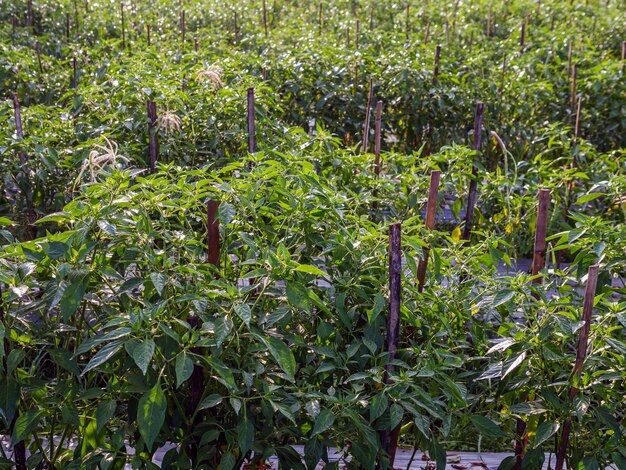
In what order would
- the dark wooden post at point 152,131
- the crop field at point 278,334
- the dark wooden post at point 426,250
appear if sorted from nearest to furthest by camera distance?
1. the crop field at point 278,334
2. the dark wooden post at point 426,250
3. the dark wooden post at point 152,131

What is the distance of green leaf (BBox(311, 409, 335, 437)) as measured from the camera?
2090mm

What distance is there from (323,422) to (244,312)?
338 mm

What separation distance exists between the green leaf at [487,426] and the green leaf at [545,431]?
0.36 feet

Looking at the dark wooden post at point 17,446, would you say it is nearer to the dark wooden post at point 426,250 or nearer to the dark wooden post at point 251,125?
the dark wooden post at point 426,250

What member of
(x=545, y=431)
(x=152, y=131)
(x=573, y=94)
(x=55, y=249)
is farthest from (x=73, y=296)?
(x=573, y=94)

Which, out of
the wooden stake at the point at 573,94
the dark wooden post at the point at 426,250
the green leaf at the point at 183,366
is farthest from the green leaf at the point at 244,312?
the wooden stake at the point at 573,94

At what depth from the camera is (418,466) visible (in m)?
2.90

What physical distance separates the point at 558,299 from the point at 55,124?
2628mm

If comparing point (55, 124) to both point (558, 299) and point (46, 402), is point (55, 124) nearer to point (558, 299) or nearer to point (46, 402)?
point (46, 402)

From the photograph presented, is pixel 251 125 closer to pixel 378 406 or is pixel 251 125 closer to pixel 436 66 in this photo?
pixel 378 406

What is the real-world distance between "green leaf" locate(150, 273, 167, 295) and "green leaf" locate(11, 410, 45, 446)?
0.47m

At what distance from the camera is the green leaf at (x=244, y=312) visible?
2082mm

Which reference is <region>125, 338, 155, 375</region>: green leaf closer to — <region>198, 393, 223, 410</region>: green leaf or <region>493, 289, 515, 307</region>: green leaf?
<region>198, 393, 223, 410</region>: green leaf

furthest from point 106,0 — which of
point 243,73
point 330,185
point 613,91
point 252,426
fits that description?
point 252,426
